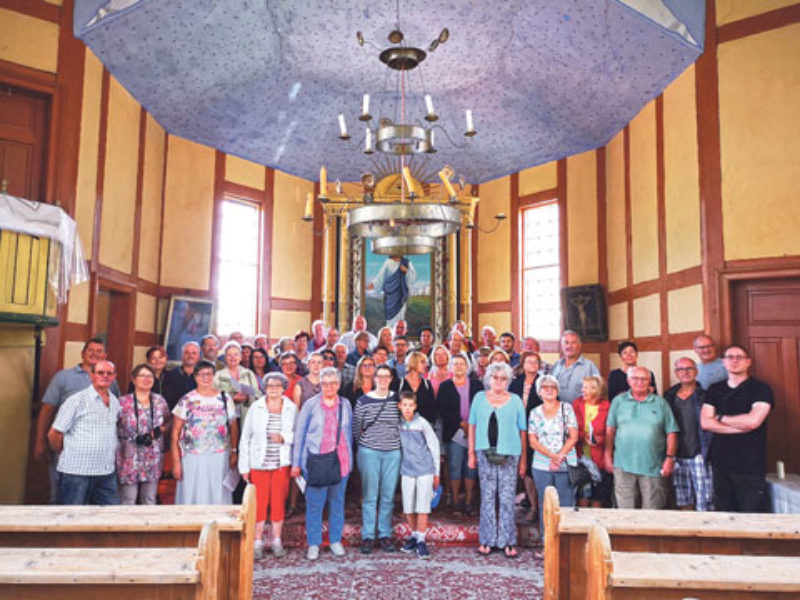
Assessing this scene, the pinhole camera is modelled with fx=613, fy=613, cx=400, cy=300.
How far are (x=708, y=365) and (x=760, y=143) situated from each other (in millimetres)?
2070

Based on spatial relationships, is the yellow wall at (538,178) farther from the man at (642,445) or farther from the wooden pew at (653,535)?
the wooden pew at (653,535)

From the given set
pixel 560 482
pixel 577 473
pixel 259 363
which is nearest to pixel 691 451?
pixel 577 473

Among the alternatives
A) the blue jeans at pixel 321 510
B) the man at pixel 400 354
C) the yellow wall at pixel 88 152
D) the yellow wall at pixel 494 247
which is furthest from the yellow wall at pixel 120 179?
the yellow wall at pixel 494 247

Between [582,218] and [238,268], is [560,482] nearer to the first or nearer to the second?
[582,218]

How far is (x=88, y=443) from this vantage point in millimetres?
4082

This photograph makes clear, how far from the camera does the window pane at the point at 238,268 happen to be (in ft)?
30.2

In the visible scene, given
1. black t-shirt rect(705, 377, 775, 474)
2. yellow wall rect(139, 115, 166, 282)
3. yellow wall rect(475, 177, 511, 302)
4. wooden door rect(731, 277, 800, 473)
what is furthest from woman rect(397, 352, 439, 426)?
yellow wall rect(475, 177, 511, 302)

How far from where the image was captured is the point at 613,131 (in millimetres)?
8234

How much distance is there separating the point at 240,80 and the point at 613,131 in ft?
16.4

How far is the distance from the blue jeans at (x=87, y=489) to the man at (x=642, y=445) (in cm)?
360

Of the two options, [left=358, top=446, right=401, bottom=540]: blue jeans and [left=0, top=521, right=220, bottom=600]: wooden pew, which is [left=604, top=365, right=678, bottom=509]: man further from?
[left=0, top=521, right=220, bottom=600]: wooden pew

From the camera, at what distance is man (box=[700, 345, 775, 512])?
436 cm

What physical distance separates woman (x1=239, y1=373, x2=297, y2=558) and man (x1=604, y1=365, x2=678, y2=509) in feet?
8.05

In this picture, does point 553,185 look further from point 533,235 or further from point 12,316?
point 12,316
